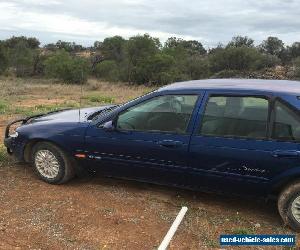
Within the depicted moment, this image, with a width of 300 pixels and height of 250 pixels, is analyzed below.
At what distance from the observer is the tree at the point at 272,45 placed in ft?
157

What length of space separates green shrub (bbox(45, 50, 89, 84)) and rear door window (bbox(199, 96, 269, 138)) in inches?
1111

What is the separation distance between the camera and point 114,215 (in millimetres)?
5309

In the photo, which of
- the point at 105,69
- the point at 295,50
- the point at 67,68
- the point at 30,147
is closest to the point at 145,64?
the point at 67,68

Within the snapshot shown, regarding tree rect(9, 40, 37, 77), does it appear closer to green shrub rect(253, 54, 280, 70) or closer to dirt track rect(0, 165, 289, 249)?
green shrub rect(253, 54, 280, 70)

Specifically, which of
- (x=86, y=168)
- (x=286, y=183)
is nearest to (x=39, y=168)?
(x=86, y=168)

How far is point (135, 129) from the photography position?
5.60 m

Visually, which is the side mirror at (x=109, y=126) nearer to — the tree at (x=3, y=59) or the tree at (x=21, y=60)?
the tree at (x=3, y=59)

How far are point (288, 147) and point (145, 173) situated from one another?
1.76 m

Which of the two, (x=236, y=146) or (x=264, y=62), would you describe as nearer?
(x=236, y=146)

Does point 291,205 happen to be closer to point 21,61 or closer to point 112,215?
point 112,215

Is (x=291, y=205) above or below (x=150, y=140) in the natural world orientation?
below

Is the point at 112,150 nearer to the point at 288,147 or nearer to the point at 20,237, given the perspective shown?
the point at 20,237

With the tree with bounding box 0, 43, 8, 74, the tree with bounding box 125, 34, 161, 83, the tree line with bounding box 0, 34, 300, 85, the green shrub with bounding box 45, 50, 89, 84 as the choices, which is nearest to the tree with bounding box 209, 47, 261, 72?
the tree line with bounding box 0, 34, 300, 85

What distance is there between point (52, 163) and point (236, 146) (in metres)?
2.55
